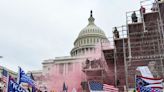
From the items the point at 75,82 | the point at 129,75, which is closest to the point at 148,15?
the point at 129,75

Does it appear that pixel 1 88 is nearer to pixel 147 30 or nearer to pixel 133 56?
pixel 133 56

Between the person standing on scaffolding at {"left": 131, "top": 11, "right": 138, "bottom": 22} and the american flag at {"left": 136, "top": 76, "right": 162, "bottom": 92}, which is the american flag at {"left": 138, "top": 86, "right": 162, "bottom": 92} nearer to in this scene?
the american flag at {"left": 136, "top": 76, "right": 162, "bottom": 92}

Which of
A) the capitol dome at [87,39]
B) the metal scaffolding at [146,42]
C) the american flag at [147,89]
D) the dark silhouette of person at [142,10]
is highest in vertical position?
the capitol dome at [87,39]

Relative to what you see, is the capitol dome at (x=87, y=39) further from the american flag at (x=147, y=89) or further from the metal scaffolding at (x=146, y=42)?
the american flag at (x=147, y=89)

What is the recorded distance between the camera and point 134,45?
2972 centimetres

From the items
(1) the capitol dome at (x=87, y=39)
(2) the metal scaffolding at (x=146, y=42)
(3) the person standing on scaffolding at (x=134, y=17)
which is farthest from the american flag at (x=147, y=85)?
(1) the capitol dome at (x=87, y=39)

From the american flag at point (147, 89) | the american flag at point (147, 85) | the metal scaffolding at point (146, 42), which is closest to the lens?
the american flag at point (147, 89)

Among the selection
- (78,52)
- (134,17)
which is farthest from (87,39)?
(134,17)

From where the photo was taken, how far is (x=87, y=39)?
7769cm

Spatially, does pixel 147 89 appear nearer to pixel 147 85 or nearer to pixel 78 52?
pixel 147 85

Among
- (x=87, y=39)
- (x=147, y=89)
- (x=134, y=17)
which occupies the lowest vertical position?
(x=147, y=89)

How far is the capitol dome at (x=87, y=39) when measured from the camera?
74.1 metres

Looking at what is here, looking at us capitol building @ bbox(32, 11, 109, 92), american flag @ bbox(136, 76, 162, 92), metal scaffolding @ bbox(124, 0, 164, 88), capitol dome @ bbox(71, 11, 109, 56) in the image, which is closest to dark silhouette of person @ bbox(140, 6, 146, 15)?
metal scaffolding @ bbox(124, 0, 164, 88)

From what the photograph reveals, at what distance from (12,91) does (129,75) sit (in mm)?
15445
